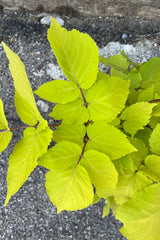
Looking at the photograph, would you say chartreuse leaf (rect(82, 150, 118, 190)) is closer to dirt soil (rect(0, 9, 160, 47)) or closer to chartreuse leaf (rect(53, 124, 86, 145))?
chartreuse leaf (rect(53, 124, 86, 145))

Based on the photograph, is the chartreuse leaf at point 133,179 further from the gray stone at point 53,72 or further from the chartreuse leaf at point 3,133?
the gray stone at point 53,72

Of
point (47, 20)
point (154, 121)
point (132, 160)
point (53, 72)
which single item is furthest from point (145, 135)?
point (47, 20)

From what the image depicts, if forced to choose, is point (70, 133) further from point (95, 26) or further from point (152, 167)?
point (95, 26)

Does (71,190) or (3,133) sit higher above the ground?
(3,133)

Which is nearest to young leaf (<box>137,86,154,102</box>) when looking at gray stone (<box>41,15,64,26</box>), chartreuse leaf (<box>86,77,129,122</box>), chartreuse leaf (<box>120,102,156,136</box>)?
Answer: chartreuse leaf (<box>120,102,156,136</box>)

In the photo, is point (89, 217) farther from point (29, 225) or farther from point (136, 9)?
point (136, 9)

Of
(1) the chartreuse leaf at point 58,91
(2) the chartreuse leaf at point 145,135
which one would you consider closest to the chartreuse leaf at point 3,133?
(1) the chartreuse leaf at point 58,91

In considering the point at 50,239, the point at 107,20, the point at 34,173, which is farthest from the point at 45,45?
the point at 50,239
